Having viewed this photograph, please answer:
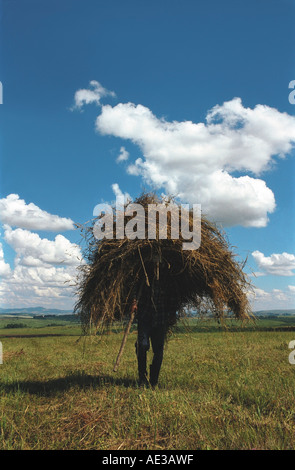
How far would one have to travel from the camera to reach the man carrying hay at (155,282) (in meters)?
5.09

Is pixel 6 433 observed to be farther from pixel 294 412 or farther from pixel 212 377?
pixel 212 377

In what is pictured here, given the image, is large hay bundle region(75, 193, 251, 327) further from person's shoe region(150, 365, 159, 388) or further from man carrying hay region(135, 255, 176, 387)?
person's shoe region(150, 365, 159, 388)

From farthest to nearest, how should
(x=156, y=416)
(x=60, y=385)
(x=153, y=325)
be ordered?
(x=60, y=385) < (x=153, y=325) < (x=156, y=416)

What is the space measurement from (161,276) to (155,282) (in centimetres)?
15

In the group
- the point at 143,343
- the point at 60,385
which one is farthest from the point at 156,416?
the point at 60,385

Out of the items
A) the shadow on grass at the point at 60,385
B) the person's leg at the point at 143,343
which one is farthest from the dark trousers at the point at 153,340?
the shadow on grass at the point at 60,385

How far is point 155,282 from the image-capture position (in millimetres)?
5230

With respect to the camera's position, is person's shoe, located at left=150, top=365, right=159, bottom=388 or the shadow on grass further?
the shadow on grass

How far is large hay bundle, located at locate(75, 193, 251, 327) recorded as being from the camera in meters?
5.09

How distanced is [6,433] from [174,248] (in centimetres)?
296

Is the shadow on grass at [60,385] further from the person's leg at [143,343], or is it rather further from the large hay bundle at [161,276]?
the large hay bundle at [161,276]

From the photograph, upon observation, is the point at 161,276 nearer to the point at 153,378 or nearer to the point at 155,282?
the point at 155,282

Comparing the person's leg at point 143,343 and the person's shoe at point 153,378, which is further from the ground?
the person's leg at point 143,343

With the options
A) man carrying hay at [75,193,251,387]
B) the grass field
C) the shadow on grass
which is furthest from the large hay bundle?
the shadow on grass
